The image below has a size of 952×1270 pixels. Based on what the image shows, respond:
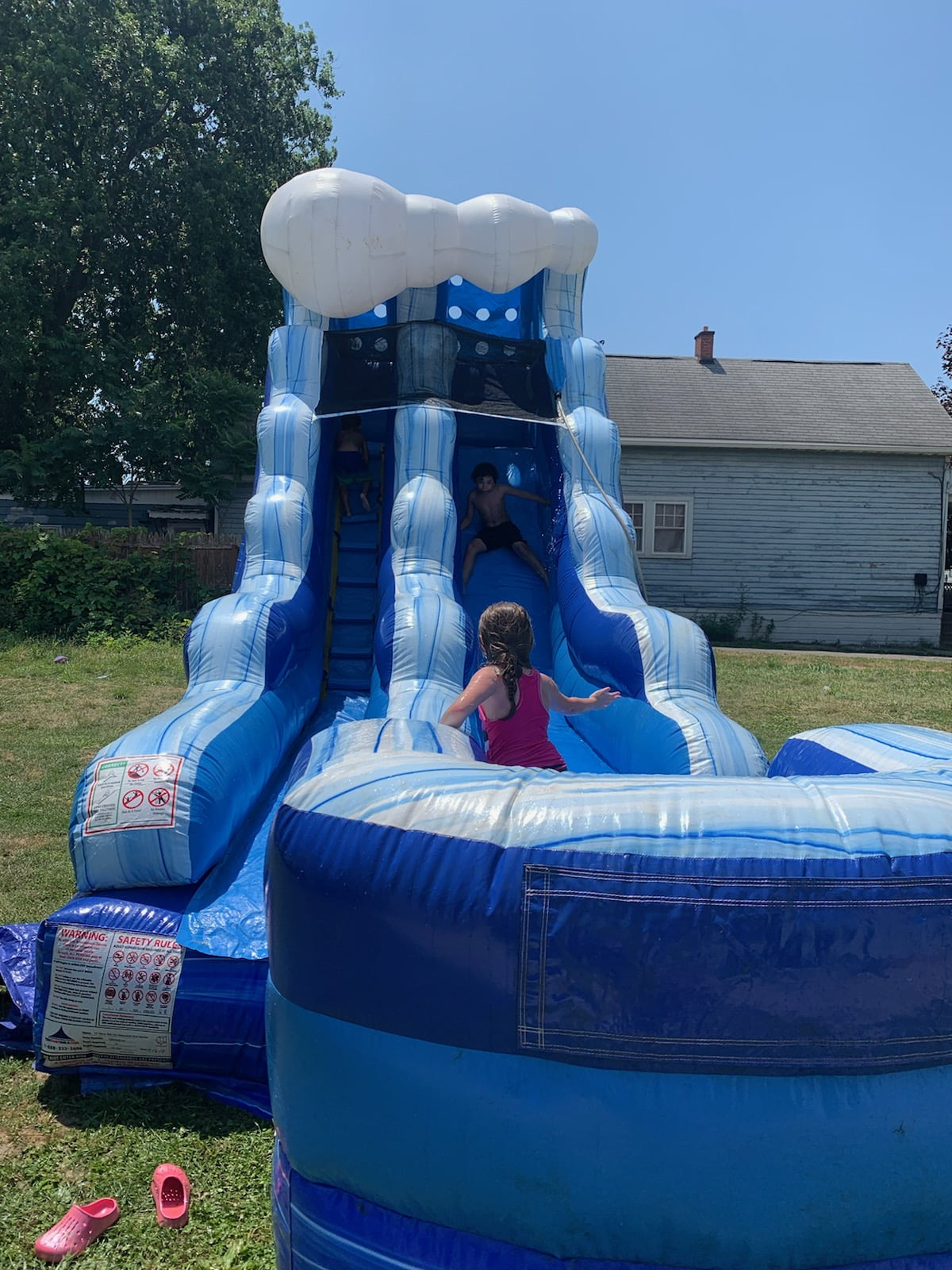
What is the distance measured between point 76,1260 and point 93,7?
17791 millimetres

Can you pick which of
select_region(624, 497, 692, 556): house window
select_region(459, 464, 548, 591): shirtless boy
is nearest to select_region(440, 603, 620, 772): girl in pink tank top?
select_region(459, 464, 548, 591): shirtless boy

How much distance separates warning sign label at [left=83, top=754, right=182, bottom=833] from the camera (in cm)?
317

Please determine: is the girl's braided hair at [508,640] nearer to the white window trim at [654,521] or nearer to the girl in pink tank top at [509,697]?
the girl in pink tank top at [509,697]

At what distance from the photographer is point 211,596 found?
1165 centimetres

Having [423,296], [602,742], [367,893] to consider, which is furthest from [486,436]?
[367,893]

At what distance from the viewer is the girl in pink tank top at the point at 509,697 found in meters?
3.06

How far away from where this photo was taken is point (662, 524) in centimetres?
1451

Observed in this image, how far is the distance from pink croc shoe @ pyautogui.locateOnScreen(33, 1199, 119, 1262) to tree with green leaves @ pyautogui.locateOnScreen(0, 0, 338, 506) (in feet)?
41.5

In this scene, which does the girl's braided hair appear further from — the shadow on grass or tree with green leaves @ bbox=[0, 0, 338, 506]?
tree with green leaves @ bbox=[0, 0, 338, 506]

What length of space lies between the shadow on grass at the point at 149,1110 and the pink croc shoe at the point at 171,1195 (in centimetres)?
22

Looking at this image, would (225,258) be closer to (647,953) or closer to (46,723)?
(46,723)

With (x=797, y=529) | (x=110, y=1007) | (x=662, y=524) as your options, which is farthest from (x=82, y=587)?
(x=797, y=529)

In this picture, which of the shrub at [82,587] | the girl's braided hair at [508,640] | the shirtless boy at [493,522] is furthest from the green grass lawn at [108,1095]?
the shirtless boy at [493,522]

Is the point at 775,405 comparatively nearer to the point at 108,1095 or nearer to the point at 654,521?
the point at 654,521
